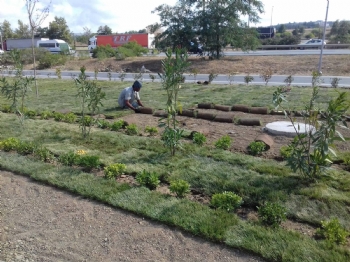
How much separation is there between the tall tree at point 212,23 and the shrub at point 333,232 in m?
21.8

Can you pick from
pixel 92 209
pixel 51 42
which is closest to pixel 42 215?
pixel 92 209

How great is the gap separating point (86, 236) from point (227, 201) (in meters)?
1.53

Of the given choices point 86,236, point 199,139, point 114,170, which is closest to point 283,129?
point 199,139

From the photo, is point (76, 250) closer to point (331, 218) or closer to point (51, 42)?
point (331, 218)

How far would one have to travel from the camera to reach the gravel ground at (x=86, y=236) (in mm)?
2922

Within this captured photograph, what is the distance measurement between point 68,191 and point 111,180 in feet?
1.84

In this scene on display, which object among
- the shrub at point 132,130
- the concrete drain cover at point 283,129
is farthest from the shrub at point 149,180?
the concrete drain cover at point 283,129

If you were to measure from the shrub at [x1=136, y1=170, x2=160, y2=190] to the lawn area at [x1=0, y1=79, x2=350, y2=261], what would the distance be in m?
0.10

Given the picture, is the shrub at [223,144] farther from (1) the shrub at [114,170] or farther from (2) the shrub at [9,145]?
(2) the shrub at [9,145]

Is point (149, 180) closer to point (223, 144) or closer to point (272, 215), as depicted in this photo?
point (272, 215)

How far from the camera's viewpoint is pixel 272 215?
129 inches

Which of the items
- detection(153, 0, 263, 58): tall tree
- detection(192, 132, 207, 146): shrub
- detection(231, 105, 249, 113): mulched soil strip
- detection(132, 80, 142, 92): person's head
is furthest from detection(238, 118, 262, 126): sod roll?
detection(153, 0, 263, 58): tall tree

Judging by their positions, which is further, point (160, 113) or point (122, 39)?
point (122, 39)

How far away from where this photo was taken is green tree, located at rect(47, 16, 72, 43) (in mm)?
60625
